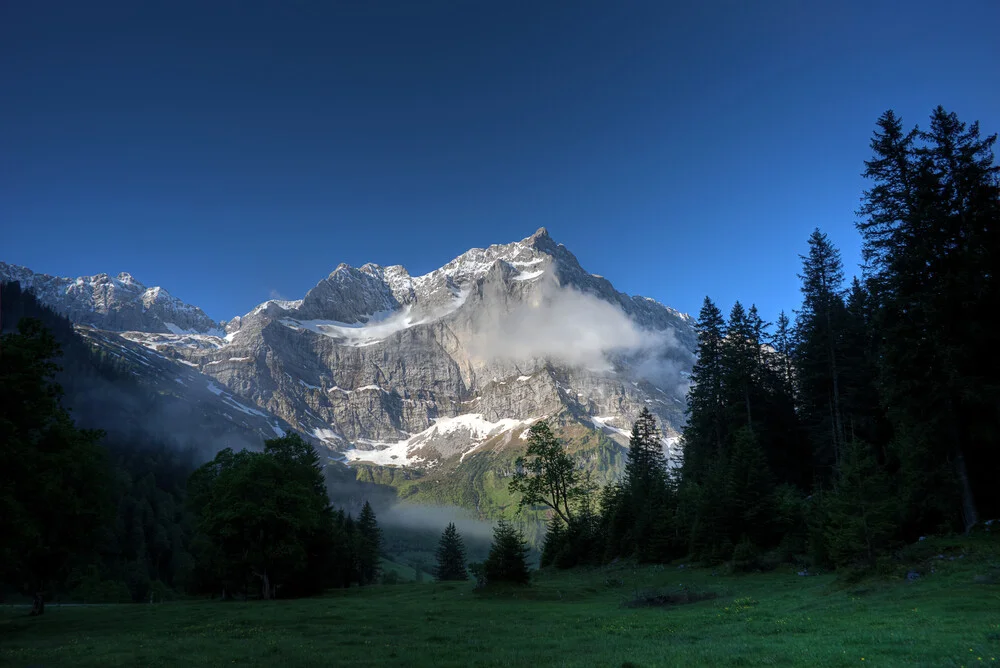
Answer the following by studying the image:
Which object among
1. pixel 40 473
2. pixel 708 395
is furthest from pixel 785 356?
pixel 40 473

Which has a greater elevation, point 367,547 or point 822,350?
point 822,350

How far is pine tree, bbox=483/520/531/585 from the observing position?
148ft

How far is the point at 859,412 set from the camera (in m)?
54.1

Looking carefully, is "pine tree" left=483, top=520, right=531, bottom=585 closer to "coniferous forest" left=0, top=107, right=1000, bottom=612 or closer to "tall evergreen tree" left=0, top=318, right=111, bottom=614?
"coniferous forest" left=0, top=107, right=1000, bottom=612

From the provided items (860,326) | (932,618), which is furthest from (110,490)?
(860,326)

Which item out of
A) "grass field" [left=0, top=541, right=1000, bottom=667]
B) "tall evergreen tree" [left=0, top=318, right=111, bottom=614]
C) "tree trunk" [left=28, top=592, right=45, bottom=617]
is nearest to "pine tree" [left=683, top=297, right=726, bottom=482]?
"grass field" [left=0, top=541, right=1000, bottom=667]

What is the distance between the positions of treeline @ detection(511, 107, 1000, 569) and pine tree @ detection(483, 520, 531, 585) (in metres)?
16.1

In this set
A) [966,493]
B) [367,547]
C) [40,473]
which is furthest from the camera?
[367,547]

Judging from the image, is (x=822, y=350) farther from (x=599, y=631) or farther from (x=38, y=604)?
(x=38, y=604)

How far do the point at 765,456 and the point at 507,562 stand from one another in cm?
2784

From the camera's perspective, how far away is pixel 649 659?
16.9 metres

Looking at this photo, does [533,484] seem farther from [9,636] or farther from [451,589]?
[9,636]

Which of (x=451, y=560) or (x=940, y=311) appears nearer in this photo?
(x=940, y=311)

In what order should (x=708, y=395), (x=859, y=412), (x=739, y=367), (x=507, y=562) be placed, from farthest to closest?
(x=708, y=395) < (x=739, y=367) < (x=859, y=412) < (x=507, y=562)
